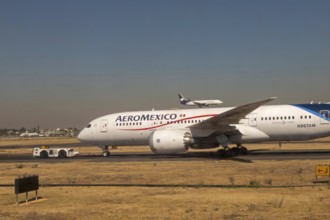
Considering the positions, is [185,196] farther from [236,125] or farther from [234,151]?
[236,125]

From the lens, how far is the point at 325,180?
1831 centimetres

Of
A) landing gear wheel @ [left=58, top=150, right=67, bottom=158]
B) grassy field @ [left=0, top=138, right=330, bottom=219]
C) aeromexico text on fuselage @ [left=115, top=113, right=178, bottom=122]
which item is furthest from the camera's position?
landing gear wheel @ [left=58, top=150, right=67, bottom=158]

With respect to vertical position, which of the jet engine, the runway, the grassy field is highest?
the jet engine

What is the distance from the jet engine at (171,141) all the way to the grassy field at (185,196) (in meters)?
6.81

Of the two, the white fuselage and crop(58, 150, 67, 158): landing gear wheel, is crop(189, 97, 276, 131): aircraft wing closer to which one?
the white fuselage

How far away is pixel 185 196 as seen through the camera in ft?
49.9

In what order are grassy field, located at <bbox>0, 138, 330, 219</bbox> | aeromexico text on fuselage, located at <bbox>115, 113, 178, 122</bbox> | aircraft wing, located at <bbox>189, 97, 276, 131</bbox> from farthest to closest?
aeromexico text on fuselage, located at <bbox>115, 113, 178, 122</bbox> < aircraft wing, located at <bbox>189, 97, 276, 131</bbox> < grassy field, located at <bbox>0, 138, 330, 219</bbox>

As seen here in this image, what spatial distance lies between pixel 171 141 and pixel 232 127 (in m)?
5.21

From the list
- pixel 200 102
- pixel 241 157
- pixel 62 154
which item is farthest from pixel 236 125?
pixel 200 102

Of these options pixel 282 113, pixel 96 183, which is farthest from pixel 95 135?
pixel 96 183

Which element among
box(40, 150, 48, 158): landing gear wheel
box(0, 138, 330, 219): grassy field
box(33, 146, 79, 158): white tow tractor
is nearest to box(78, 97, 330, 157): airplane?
box(0, 138, 330, 219): grassy field

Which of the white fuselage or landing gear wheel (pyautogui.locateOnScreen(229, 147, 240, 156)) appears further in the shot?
landing gear wheel (pyautogui.locateOnScreen(229, 147, 240, 156))

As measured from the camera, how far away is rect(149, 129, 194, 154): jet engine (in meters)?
31.0

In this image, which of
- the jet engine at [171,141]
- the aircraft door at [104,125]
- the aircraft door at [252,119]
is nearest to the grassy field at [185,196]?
the jet engine at [171,141]
